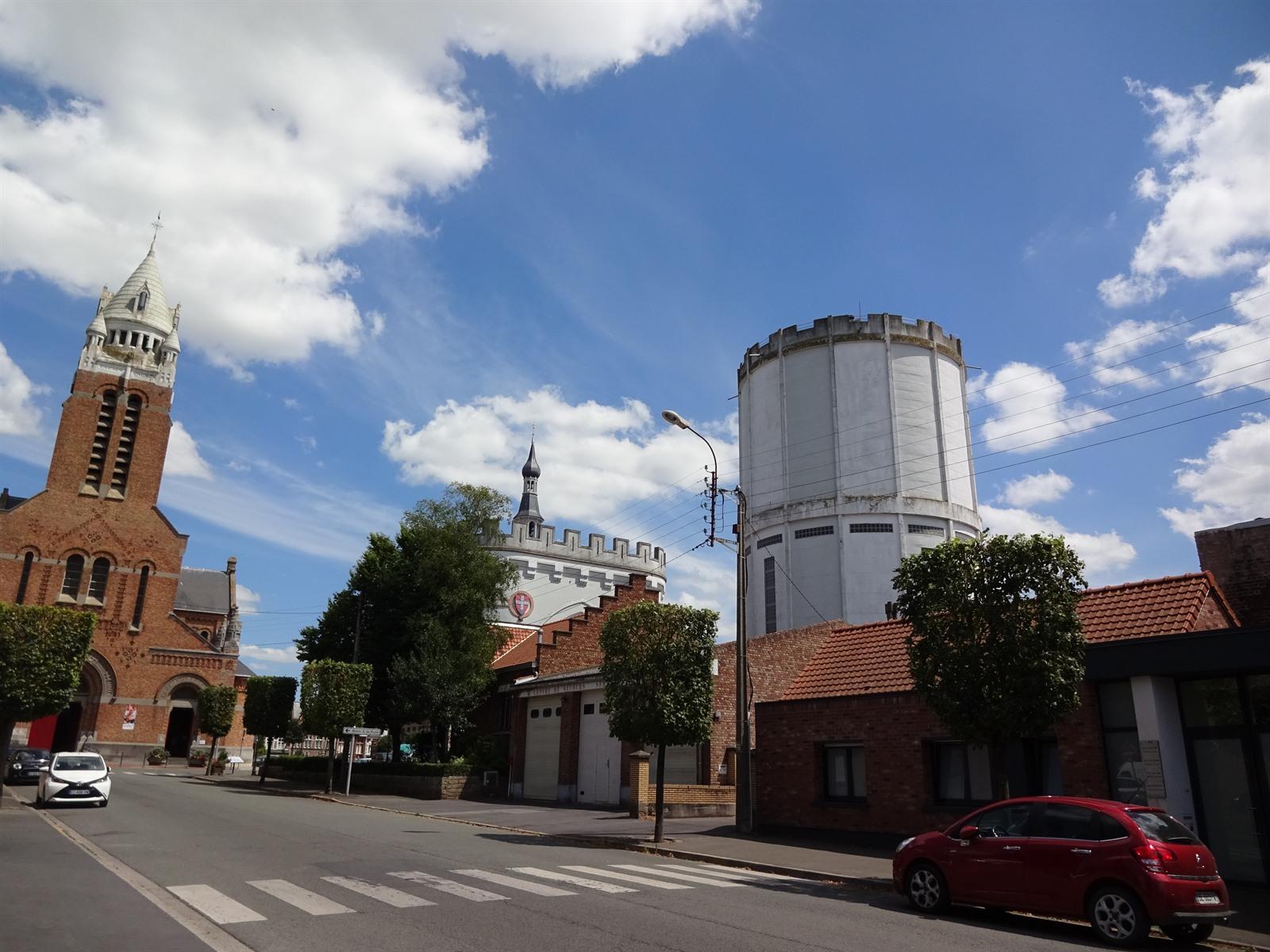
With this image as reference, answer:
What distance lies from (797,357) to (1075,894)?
42115mm

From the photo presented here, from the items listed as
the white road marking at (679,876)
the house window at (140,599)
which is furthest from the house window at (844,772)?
the house window at (140,599)

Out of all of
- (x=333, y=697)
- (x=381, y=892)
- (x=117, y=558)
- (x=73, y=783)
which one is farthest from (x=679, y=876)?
(x=117, y=558)

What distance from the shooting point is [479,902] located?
996 centimetres

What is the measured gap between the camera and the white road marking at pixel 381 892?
9.77 meters

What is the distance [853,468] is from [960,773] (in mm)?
30354

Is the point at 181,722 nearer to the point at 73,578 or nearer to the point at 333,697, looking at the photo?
the point at 73,578

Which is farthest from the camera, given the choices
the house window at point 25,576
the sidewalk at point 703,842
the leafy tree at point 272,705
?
the house window at point 25,576

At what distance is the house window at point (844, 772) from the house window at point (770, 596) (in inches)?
1096

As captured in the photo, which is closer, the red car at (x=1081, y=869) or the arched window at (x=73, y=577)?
the red car at (x=1081, y=869)

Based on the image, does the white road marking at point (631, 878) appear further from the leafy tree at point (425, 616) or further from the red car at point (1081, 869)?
the leafy tree at point (425, 616)

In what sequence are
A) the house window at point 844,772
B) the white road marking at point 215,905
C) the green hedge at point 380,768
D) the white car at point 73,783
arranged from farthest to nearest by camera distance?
the green hedge at point 380,768, the white car at point 73,783, the house window at point 844,772, the white road marking at point 215,905

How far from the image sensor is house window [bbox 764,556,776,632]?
4800 centimetres

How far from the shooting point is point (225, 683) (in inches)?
2064

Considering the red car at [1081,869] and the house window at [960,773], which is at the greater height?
the house window at [960,773]
